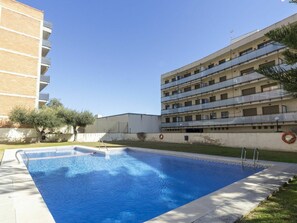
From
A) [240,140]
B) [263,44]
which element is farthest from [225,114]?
[240,140]

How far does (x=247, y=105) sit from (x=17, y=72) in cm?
3483

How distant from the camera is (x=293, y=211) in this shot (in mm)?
→ 4832

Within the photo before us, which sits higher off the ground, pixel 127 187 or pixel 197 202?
pixel 197 202

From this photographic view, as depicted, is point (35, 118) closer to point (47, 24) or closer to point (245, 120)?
point (47, 24)

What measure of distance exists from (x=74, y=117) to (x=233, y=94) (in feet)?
82.2

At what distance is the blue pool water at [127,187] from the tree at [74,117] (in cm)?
1757

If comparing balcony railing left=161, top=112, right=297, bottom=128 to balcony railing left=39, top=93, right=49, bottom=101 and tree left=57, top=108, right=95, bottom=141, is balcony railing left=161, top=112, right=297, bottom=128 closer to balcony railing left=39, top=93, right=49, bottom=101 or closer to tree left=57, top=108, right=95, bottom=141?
tree left=57, top=108, right=95, bottom=141

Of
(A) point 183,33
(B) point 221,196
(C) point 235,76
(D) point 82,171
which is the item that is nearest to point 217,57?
(C) point 235,76

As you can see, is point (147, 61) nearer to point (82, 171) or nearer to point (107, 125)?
point (107, 125)

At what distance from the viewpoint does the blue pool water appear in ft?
21.1

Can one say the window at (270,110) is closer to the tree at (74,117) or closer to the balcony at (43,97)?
the tree at (74,117)

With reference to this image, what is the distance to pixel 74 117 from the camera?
31531 millimetres

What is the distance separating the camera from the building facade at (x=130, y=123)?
40938 mm

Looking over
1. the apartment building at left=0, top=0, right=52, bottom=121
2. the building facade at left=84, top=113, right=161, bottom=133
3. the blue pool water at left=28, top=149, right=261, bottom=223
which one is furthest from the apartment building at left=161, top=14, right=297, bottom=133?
the apartment building at left=0, top=0, right=52, bottom=121
